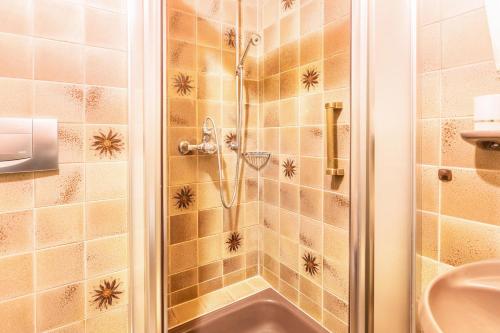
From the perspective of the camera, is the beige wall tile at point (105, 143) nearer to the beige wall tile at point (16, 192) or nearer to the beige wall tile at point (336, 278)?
the beige wall tile at point (16, 192)

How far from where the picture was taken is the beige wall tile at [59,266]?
0.75 meters

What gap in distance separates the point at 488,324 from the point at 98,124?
115cm

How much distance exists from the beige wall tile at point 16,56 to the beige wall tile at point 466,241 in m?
1.25

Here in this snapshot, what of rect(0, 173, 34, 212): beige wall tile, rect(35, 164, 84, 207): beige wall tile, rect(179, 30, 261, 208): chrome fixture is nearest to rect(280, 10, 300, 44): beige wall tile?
rect(179, 30, 261, 208): chrome fixture

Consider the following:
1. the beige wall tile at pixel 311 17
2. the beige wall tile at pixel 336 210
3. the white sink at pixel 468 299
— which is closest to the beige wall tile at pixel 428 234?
the white sink at pixel 468 299

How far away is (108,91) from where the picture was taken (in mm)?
811

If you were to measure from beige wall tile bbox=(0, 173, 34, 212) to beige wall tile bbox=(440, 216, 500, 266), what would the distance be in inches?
46.9

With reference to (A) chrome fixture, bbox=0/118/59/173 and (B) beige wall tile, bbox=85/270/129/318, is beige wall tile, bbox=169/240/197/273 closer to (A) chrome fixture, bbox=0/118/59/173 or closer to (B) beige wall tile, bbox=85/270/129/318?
(B) beige wall tile, bbox=85/270/129/318

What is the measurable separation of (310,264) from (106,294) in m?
0.86

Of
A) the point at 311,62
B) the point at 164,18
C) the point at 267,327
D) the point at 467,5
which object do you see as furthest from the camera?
the point at 267,327

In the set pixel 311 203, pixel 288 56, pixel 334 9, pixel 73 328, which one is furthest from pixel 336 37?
pixel 73 328

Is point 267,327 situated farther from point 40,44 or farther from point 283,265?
point 40,44

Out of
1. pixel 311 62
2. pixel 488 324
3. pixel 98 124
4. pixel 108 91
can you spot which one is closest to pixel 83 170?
pixel 98 124

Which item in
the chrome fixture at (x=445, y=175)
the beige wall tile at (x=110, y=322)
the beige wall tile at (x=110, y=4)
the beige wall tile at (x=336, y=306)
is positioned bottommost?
the beige wall tile at (x=336, y=306)
